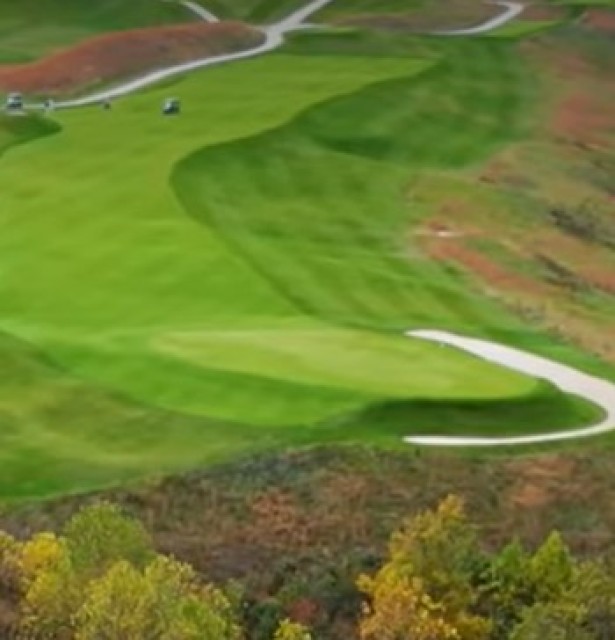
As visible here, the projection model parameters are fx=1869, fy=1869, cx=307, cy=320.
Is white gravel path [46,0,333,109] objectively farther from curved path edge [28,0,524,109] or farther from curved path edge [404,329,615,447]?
curved path edge [404,329,615,447]

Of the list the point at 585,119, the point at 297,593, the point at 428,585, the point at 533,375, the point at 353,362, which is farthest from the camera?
the point at 585,119

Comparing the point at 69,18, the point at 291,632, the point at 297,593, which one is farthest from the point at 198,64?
the point at 291,632

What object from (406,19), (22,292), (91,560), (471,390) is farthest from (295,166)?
(406,19)

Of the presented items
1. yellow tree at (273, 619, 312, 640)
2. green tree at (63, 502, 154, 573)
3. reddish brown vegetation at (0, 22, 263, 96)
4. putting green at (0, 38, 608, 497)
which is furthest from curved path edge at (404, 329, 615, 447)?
reddish brown vegetation at (0, 22, 263, 96)

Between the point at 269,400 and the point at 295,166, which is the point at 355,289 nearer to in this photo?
the point at 269,400

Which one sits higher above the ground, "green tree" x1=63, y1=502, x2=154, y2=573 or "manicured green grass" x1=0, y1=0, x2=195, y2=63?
"green tree" x1=63, y1=502, x2=154, y2=573

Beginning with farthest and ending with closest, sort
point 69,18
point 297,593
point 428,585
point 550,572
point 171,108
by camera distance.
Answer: point 69,18
point 171,108
point 297,593
point 550,572
point 428,585

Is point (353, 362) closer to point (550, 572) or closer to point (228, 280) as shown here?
point (228, 280)
